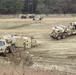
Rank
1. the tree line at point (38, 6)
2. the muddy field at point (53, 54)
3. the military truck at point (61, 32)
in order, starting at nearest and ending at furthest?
the muddy field at point (53, 54), the military truck at point (61, 32), the tree line at point (38, 6)

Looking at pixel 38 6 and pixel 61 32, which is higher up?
pixel 61 32

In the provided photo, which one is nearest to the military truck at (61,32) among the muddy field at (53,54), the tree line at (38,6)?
the muddy field at (53,54)

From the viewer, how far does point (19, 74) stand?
12461 mm

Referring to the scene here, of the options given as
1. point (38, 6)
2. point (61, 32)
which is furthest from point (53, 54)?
point (38, 6)

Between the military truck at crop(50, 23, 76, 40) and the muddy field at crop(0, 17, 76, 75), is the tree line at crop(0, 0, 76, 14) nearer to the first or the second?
the muddy field at crop(0, 17, 76, 75)

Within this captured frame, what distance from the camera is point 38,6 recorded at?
10906 centimetres

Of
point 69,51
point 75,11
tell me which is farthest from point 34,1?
point 69,51

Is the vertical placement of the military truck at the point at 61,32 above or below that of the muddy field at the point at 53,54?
above

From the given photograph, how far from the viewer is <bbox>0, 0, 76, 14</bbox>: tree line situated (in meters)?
103

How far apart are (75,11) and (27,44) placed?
6673 cm

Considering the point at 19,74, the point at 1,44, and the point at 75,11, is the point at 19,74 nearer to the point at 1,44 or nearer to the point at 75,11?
the point at 1,44

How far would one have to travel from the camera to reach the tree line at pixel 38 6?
103m

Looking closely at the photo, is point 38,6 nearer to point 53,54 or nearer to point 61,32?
point 61,32

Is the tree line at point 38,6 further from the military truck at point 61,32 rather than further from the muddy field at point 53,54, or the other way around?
the military truck at point 61,32
